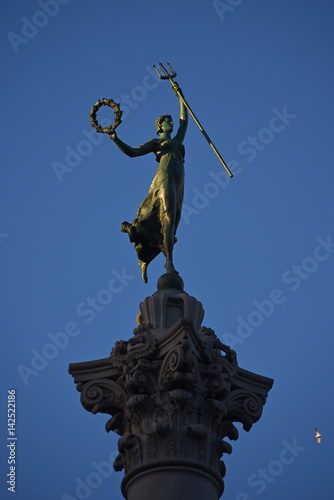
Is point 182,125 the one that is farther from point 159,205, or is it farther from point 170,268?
point 170,268

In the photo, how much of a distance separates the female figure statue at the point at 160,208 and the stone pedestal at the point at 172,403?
2.90m

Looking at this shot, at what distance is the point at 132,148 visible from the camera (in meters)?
17.7

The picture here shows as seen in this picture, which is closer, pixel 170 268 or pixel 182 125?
pixel 170 268

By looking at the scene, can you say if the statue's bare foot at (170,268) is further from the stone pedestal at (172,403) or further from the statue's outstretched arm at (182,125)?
the statue's outstretched arm at (182,125)

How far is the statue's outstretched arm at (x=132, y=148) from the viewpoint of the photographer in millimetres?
17281

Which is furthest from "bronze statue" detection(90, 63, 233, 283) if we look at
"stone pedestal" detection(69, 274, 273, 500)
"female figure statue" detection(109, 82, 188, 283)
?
"stone pedestal" detection(69, 274, 273, 500)

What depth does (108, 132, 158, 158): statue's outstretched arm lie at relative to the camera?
1728 cm

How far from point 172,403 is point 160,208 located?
5299 mm

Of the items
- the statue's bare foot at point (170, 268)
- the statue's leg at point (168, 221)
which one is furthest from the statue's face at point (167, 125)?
the statue's bare foot at point (170, 268)

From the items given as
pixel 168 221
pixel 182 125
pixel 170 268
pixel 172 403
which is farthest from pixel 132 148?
pixel 172 403

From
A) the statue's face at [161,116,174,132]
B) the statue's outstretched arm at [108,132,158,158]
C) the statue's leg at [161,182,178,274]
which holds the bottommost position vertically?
the statue's leg at [161,182,178,274]

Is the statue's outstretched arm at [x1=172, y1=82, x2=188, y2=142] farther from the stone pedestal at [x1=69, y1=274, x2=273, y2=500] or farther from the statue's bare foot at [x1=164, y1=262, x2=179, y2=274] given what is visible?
the stone pedestal at [x1=69, y1=274, x2=273, y2=500]

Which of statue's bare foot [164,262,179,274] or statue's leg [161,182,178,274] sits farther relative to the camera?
statue's leg [161,182,178,274]

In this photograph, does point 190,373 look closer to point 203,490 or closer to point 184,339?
point 184,339
